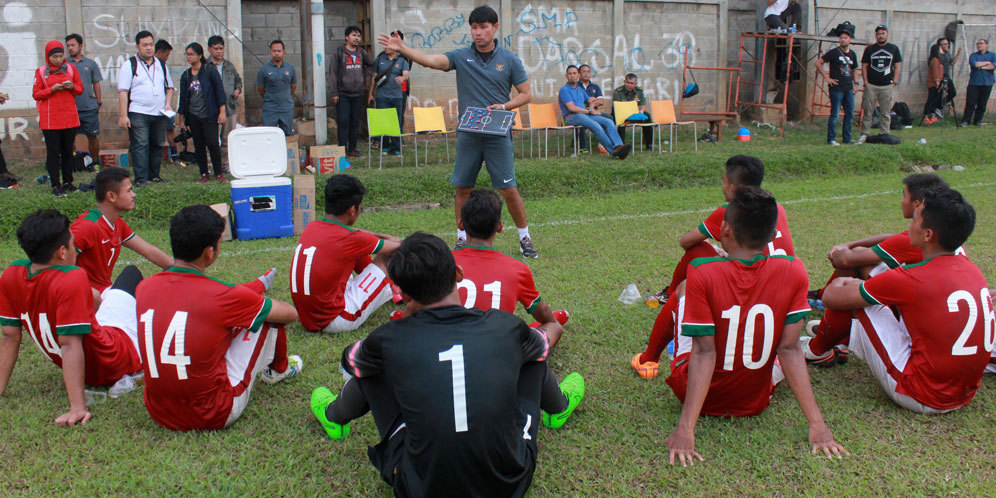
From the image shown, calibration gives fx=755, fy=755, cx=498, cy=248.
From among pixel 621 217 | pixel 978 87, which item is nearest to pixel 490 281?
pixel 621 217

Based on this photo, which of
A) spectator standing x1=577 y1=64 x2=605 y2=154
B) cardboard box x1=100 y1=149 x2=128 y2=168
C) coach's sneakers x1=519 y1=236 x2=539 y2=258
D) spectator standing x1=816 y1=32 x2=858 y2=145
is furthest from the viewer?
spectator standing x1=816 y1=32 x2=858 y2=145

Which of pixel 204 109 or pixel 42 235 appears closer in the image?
pixel 42 235

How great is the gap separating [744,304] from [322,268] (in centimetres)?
256

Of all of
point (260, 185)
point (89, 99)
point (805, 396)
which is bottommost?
point (805, 396)

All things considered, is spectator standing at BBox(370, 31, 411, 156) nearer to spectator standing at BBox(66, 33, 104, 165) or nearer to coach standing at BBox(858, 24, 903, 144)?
spectator standing at BBox(66, 33, 104, 165)

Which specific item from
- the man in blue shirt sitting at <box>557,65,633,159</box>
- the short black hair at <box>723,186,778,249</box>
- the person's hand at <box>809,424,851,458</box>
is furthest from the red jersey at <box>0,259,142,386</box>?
the man in blue shirt sitting at <box>557,65,633,159</box>

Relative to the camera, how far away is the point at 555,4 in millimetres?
14234

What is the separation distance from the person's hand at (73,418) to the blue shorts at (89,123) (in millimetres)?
8010

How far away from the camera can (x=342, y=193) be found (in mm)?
4645

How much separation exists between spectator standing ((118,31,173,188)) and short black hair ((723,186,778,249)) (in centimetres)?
763

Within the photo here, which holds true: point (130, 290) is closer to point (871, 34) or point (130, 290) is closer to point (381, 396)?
point (381, 396)

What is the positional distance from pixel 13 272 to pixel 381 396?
2065 mm

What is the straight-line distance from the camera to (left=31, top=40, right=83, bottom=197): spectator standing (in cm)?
842

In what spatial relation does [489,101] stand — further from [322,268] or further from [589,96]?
[589,96]
